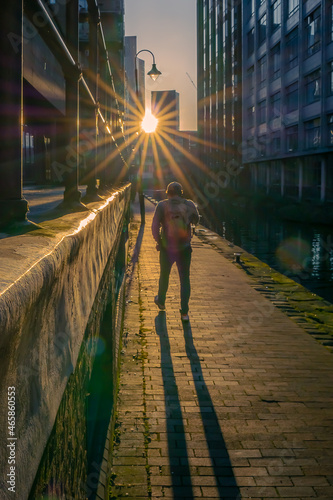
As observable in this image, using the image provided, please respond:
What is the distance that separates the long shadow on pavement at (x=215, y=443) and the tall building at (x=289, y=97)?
1372 inches

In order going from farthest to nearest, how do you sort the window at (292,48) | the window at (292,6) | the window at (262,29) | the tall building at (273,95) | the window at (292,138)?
the window at (262,29), the window at (292,138), the window at (292,48), the window at (292,6), the tall building at (273,95)

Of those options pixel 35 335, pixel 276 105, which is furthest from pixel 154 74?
pixel 35 335

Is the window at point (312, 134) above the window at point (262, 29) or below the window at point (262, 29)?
below

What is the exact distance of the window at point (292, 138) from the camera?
46438mm

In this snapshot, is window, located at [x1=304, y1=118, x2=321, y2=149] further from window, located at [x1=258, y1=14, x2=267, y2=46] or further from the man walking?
the man walking

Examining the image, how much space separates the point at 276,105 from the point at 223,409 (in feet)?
163

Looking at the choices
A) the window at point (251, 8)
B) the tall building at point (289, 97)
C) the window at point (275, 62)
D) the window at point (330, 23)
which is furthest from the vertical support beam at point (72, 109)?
the window at point (251, 8)

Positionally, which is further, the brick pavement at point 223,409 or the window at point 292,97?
the window at point 292,97

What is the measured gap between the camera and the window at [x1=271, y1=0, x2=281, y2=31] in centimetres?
4991

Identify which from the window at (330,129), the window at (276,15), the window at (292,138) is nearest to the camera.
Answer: the window at (330,129)

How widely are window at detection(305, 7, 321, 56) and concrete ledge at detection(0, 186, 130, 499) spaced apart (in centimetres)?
4174

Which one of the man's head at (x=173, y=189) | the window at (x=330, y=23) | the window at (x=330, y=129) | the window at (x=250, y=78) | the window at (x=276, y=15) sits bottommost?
the man's head at (x=173, y=189)

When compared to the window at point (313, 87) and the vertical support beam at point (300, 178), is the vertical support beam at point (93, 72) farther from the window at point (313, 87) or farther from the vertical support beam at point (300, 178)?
the vertical support beam at point (300, 178)

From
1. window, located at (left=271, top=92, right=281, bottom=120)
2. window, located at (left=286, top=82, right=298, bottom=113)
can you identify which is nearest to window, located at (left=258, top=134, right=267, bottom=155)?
window, located at (left=271, top=92, right=281, bottom=120)
